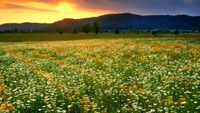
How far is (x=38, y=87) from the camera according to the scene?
9.36 meters

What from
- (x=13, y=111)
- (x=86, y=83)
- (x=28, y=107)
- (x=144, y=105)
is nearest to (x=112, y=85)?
(x=86, y=83)

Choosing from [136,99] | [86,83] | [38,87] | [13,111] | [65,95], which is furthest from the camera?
[86,83]

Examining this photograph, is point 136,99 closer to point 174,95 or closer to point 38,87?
point 174,95

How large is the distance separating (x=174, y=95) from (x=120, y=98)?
1749 mm

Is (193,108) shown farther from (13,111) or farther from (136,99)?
(13,111)

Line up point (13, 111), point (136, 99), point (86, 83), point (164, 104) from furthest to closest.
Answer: point (86, 83) < point (136, 99) < point (164, 104) < point (13, 111)

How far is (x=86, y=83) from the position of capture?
10.2 meters

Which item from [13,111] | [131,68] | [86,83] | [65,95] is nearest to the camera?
[13,111]

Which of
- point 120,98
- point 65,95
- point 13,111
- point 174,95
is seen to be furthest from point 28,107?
point 174,95

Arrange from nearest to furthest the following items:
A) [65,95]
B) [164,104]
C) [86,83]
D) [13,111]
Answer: [13,111], [164,104], [65,95], [86,83]

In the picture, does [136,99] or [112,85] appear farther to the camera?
[112,85]

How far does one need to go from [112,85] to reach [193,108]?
3.68 m

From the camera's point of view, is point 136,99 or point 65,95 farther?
point 65,95

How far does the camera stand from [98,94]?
8.45 metres
